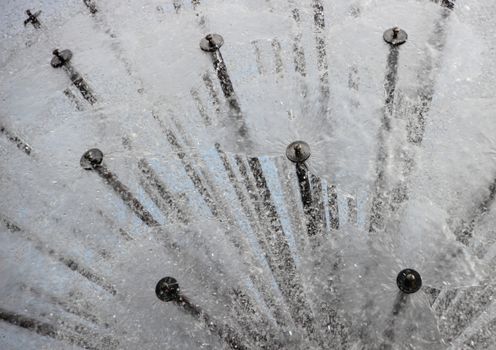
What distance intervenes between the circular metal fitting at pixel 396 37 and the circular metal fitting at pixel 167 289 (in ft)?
6.84

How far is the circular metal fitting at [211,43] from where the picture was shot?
3148 mm

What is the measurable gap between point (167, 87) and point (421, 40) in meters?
1.73

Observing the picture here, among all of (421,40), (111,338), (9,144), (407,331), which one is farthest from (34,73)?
(407,331)

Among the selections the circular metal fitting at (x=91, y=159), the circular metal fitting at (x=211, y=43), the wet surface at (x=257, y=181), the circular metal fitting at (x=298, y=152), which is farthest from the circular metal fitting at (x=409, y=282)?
the circular metal fitting at (x=211, y=43)

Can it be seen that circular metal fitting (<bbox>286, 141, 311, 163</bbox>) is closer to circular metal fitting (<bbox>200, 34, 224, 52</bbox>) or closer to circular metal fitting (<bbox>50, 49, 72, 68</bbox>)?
circular metal fitting (<bbox>200, 34, 224, 52</bbox>)

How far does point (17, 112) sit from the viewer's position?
313 cm

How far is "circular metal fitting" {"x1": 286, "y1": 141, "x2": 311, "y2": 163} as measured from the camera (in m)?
2.49

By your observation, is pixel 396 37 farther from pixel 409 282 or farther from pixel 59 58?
pixel 59 58

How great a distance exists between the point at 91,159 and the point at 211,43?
1.18m

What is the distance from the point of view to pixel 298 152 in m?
2.49

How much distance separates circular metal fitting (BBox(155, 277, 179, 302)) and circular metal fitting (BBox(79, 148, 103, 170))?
929 millimetres

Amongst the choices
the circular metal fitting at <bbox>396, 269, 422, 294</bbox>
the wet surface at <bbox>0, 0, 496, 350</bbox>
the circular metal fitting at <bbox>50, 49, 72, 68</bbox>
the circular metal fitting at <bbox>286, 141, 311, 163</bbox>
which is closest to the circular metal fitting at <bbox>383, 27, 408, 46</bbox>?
the wet surface at <bbox>0, 0, 496, 350</bbox>

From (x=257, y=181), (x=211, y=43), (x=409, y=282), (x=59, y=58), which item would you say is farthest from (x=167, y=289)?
(x=59, y=58)

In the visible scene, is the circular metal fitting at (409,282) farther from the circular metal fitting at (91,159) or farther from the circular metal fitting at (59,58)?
the circular metal fitting at (59,58)
